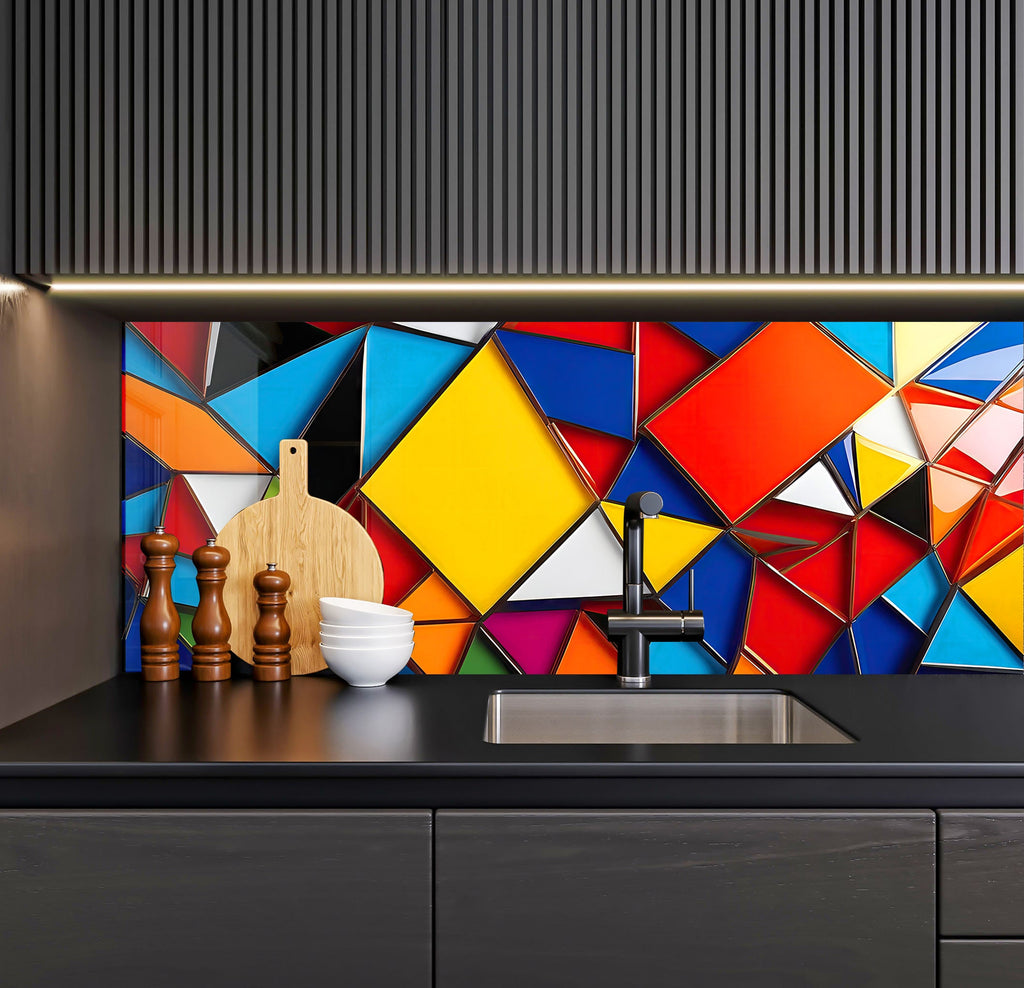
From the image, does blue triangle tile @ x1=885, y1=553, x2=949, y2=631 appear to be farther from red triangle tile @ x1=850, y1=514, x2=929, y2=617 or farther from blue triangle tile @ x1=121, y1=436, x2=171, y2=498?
blue triangle tile @ x1=121, y1=436, x2=171, y2=498

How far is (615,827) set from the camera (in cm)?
102

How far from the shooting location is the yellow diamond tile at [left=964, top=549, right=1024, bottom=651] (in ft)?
5.46

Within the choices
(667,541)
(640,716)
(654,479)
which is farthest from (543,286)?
(640,716)

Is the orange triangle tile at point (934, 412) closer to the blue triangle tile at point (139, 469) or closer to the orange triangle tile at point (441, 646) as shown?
the orange triangle tile at point (441, 646)

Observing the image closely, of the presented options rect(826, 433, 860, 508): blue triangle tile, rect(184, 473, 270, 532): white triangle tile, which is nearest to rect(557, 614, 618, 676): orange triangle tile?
rect(826, 433, 860, 508): blue triangle tile

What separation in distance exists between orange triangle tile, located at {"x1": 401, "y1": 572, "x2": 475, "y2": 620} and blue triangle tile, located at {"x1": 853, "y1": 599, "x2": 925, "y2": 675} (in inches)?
32.4

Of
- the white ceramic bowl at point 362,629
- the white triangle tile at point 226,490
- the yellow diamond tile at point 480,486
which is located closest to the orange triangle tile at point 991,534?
the yellow diamond tile at point 480,486

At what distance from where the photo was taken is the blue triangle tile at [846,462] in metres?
1.67

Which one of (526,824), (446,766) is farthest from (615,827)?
(446,766)

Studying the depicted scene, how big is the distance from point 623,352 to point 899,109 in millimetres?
639

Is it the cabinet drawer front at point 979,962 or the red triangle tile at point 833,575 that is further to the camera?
the red triangle tile at point 833,575

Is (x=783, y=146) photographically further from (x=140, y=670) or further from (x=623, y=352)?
(x=140, y=670)

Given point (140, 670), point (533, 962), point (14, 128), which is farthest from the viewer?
point (140, 670)

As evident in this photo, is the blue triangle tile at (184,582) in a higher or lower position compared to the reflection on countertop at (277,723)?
higher
